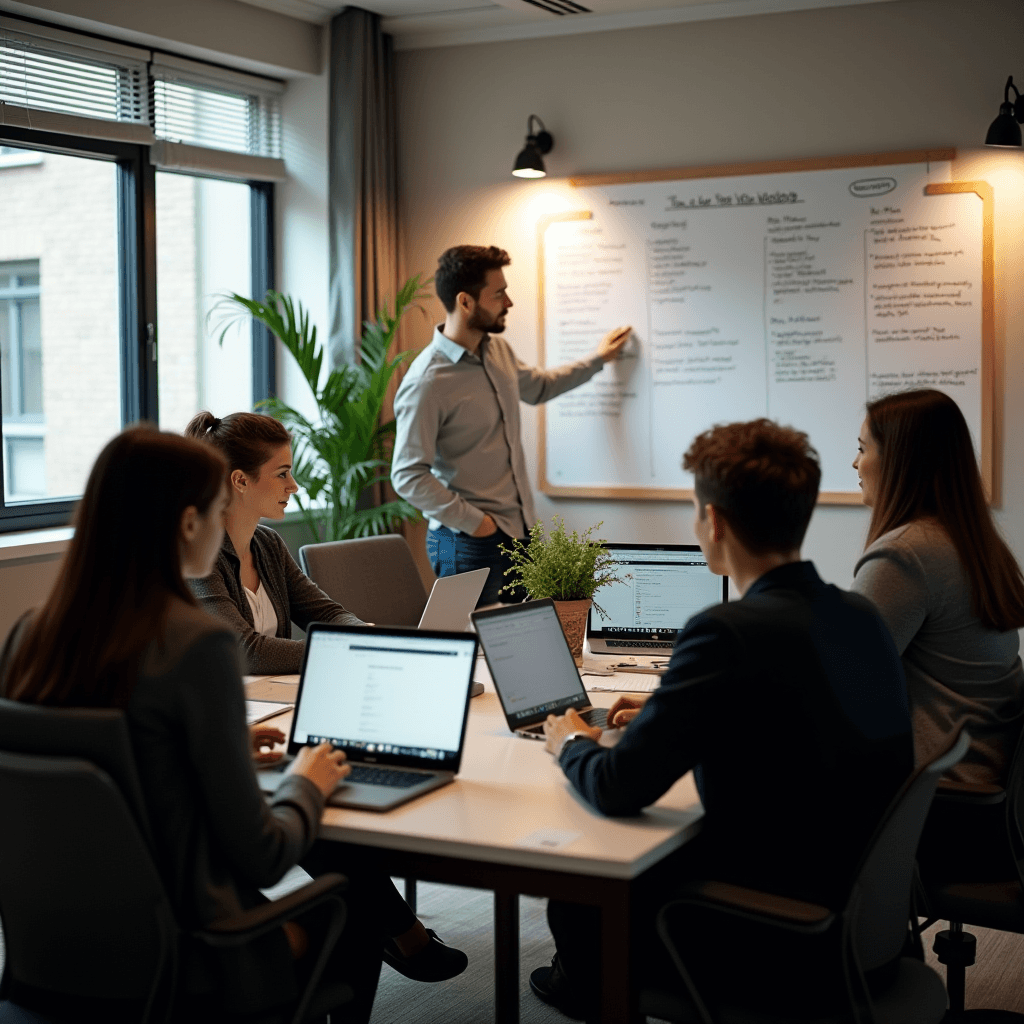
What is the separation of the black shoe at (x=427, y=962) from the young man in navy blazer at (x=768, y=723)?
3.50ft

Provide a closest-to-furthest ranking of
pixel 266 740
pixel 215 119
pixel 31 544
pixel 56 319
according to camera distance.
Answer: pixel 266 740
pixel 31 544
pixel 56 319
pixel 215 119

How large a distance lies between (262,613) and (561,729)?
1.05 metres

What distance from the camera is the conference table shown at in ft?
5.61

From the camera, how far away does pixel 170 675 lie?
162 centimetres

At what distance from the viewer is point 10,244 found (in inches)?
170

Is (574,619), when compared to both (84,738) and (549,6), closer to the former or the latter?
(84,738)

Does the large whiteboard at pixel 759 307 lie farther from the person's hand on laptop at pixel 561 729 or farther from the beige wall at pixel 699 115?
the person's hand on laptop at pixel 561 729

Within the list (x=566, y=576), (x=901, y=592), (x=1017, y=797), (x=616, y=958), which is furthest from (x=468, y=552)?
(x=616, y=958)

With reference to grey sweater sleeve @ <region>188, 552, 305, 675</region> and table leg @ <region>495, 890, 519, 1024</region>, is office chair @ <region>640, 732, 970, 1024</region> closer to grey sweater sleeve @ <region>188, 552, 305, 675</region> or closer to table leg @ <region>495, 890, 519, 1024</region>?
table leg @ <region>495, 890, 519, 1024</region>

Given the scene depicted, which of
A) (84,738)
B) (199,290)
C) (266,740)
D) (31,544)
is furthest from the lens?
(199,290)

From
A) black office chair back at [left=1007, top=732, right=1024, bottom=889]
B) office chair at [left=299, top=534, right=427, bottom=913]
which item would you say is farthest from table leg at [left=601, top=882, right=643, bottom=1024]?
office chair at [left=299, top=534, right=427, bottom=913]

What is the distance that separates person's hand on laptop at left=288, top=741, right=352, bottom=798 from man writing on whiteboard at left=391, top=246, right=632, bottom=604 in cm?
220

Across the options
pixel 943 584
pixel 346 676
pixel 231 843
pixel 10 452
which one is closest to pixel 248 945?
pixel 231 843

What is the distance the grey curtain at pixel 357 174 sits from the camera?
4945mm
